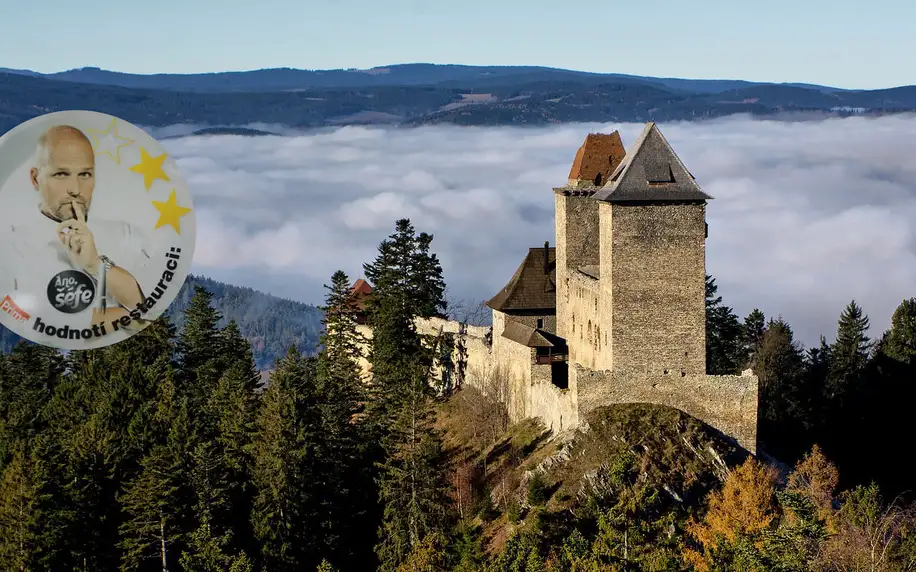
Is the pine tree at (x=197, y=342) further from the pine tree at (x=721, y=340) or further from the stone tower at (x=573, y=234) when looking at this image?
the pine tree at (x=721, y=340)

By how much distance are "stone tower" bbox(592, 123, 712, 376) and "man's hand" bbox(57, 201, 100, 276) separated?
24181 mm

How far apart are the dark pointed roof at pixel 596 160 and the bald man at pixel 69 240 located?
31.0m

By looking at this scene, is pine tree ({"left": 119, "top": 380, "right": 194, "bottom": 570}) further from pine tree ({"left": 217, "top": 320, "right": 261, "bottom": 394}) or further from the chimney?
the chimney

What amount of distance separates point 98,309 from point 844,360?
2146 inches

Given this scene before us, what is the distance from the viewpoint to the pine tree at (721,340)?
238 ft

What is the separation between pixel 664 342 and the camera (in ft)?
171


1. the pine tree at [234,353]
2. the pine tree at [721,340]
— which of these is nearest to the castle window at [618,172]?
the pine tree at [234,353]

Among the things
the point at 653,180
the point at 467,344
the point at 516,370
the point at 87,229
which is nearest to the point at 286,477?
the point at 516,370

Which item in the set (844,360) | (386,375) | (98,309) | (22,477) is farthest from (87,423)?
(844,360)

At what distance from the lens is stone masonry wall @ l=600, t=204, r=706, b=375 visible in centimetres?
5200

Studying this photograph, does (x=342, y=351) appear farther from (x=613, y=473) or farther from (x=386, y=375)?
(x=613, y=473)

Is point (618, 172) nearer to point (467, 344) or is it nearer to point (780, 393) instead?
point (467, 344)

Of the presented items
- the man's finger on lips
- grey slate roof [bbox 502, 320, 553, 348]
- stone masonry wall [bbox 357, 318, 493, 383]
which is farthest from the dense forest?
the man's finger on lips

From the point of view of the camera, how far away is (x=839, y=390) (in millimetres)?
73812
